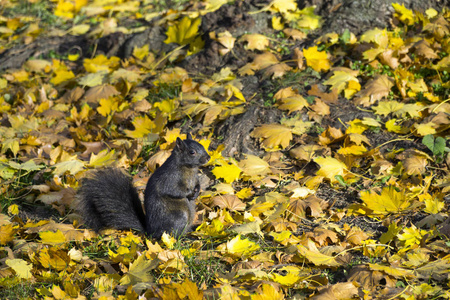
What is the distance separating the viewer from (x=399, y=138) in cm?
427

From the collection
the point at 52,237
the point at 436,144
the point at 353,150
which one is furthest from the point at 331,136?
the point at 52,237

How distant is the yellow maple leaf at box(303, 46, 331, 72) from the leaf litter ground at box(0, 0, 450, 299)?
0.05 ft

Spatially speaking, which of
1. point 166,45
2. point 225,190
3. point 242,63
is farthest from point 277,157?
point 166,45

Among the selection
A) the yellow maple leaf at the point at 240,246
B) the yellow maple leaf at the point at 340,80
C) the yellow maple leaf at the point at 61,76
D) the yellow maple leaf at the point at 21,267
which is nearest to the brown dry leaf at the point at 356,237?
the yellow maple leaf at the point at 240,246

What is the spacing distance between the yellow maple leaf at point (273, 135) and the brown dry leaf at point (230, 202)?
29.7 inches

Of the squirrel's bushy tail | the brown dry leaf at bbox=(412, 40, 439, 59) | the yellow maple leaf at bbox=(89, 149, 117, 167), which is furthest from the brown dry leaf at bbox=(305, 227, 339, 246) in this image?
the brown dry leaf at bbox=(412, 40, 439, 59)

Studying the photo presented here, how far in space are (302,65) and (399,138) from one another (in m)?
1.32

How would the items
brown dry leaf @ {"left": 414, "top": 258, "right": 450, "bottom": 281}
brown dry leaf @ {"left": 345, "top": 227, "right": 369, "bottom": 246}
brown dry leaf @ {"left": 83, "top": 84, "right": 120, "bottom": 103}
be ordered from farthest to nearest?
brown dry leaf @ {"left": 83, "top": 84, "right": 120, "bottom": 103} → brown dry leaf @ {"left": 345, "top": 227, "right": 369, "bottom": 246} → brown dry leaf @ {"left": 414, "top": 258, "right": 450, "bottom": 281}

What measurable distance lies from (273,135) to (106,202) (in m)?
1.61

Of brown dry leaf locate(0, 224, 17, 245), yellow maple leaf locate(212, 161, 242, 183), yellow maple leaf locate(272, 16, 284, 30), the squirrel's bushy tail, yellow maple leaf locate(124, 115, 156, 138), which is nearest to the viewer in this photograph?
brown dry leaf locate(0, 224, 17, 245)

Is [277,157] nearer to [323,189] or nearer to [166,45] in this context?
[323,189]

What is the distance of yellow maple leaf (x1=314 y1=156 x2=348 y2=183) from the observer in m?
3.98

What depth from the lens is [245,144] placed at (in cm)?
448

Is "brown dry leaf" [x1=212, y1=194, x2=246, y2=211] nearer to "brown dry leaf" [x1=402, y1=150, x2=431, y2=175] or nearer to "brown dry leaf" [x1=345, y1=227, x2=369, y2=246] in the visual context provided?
"brown dry leaf" [x1=345, y1=227, x2=369, y2=246]
